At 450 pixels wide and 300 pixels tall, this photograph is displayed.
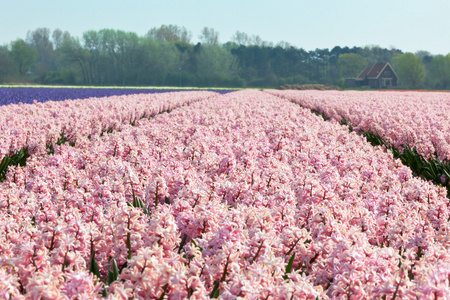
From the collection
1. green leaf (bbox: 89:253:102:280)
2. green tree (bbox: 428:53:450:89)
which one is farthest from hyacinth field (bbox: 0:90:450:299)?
green tree (bbox: 428:53:450:89)

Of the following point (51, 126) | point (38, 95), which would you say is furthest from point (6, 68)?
point (51, 126)

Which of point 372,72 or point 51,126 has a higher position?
point 372,72

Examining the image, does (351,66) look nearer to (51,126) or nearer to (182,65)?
(182,65)

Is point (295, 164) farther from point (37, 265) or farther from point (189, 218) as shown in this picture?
point (37, 265)

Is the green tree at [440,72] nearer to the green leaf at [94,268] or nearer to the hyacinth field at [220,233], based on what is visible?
the hyacinth field at [220,233]

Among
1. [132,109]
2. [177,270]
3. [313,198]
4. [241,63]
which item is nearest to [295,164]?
[313,198]

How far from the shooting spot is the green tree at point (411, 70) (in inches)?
4294

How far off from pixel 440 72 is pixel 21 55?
378 feet

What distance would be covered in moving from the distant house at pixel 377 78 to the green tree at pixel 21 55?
8582cm

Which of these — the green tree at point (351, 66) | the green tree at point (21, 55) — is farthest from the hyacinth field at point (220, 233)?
the green tree at point (351, 66)

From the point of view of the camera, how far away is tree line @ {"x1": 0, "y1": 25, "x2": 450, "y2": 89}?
346 feet

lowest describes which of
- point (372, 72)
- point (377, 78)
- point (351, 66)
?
point (377, 78)

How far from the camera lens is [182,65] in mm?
116812

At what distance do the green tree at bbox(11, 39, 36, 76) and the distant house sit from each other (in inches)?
3379
